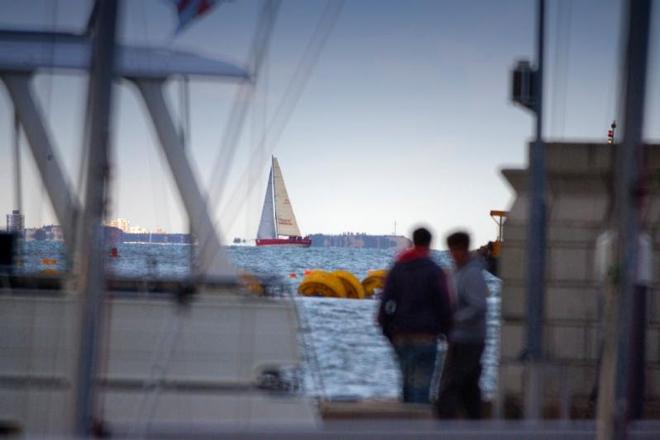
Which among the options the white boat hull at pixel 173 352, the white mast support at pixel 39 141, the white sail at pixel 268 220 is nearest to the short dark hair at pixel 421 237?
the white boat hull at pixel 173 352

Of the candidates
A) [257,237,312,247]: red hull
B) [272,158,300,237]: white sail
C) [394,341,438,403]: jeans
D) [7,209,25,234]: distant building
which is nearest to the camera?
[394,341,438,403]: jeans

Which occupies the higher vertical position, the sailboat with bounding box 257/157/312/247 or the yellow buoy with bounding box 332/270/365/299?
the sailboat with bounding box 257/157/312/247

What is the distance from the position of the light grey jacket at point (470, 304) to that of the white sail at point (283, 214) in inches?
3475

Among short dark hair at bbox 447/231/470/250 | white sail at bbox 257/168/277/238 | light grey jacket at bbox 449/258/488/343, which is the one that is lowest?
light grey jacket at bbox 449/258/488/343

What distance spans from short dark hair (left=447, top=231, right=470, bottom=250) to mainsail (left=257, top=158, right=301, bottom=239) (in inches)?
3501

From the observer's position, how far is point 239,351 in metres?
9.78

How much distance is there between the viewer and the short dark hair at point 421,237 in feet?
30.3

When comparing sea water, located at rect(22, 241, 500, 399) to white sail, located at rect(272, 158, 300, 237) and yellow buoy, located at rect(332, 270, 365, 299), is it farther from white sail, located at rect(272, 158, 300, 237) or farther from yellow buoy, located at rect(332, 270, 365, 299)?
white sail, located at rect(272, 158, 300, 237)

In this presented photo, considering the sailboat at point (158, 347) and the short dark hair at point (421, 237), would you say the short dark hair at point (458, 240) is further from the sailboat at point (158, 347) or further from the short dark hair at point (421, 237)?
the sailboat at point (158, 347)

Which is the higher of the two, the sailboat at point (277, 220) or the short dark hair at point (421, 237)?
the sailboat at point (277, 220)

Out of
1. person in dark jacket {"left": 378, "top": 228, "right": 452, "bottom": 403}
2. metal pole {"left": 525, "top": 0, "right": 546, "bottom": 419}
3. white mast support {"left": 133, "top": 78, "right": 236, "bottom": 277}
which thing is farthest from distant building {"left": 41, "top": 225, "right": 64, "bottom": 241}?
metal pole {"left": 525, "top": 0, "right": 546, "bottom": 419}

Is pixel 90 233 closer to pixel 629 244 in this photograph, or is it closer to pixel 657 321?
pixel 629 244

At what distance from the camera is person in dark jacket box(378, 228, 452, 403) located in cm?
912

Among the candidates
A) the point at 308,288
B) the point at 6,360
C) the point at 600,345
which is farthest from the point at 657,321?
the point at 308,288
